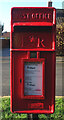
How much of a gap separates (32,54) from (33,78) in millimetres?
360

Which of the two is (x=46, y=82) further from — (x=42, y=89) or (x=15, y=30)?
(x=15, y=30)

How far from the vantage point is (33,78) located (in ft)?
9.84

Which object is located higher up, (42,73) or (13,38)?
(13,38)

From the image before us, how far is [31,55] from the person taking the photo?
293cm

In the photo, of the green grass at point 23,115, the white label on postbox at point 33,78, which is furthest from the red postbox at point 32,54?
the green grass at point 23,115

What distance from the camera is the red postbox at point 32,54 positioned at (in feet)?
9.57

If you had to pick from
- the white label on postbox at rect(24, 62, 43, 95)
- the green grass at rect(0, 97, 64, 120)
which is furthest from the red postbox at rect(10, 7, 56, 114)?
the green grass at rect(0, 97, 64, 120)

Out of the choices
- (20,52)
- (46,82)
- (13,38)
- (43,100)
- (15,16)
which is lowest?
(43,100)

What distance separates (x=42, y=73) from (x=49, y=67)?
135 millimetres

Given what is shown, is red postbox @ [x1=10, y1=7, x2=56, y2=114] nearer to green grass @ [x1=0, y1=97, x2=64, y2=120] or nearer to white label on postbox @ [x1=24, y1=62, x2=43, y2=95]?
white label on postbox @ [x1=24, y1=62, x2=43, y2=95]

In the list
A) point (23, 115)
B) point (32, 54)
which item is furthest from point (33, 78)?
point (23, 115)

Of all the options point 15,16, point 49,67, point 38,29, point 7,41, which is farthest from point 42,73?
point 7,41

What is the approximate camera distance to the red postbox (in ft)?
9.57

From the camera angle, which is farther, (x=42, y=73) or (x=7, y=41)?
(x=7, y=41)
